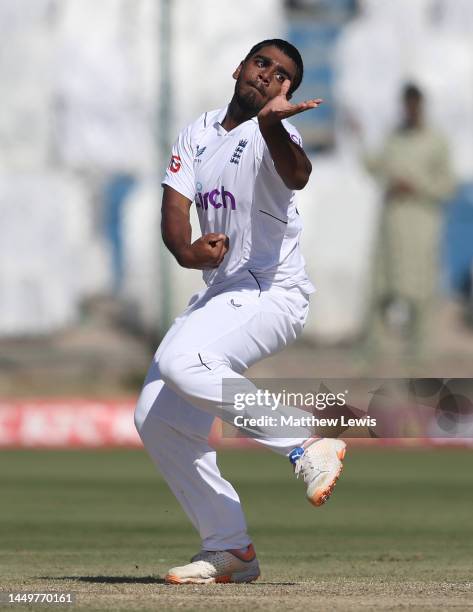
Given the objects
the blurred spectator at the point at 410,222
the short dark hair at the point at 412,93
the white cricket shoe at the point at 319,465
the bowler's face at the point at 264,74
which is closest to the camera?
the white cricket shoe at the point at 319,465

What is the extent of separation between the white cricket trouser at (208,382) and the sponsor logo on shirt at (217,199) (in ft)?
0.97

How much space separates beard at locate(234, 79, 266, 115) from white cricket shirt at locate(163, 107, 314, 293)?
50 mm

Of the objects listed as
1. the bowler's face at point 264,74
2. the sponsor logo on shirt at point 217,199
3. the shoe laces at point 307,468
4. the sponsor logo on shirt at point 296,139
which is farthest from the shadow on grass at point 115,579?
the bowler's face at point 264,74

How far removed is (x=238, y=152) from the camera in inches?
251

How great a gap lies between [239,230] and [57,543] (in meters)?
2.52

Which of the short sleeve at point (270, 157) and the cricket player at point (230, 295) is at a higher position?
the short sleeve at point (270, 157)

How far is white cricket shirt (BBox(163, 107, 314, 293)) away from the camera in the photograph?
634 cm

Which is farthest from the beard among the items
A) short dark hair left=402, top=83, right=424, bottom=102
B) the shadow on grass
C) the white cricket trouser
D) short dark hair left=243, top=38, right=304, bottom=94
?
short dark hair left=402, top=83, right=424, bottom=102

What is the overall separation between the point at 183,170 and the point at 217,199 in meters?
0.20

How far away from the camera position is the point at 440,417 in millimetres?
7445

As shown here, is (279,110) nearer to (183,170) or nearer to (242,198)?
(242,198)

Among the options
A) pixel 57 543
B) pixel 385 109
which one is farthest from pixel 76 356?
pixel 57 543

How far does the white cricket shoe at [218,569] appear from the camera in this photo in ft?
21.4

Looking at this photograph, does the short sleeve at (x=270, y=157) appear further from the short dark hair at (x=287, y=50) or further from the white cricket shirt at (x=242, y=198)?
the short dark hair at (x=287, y=50)
